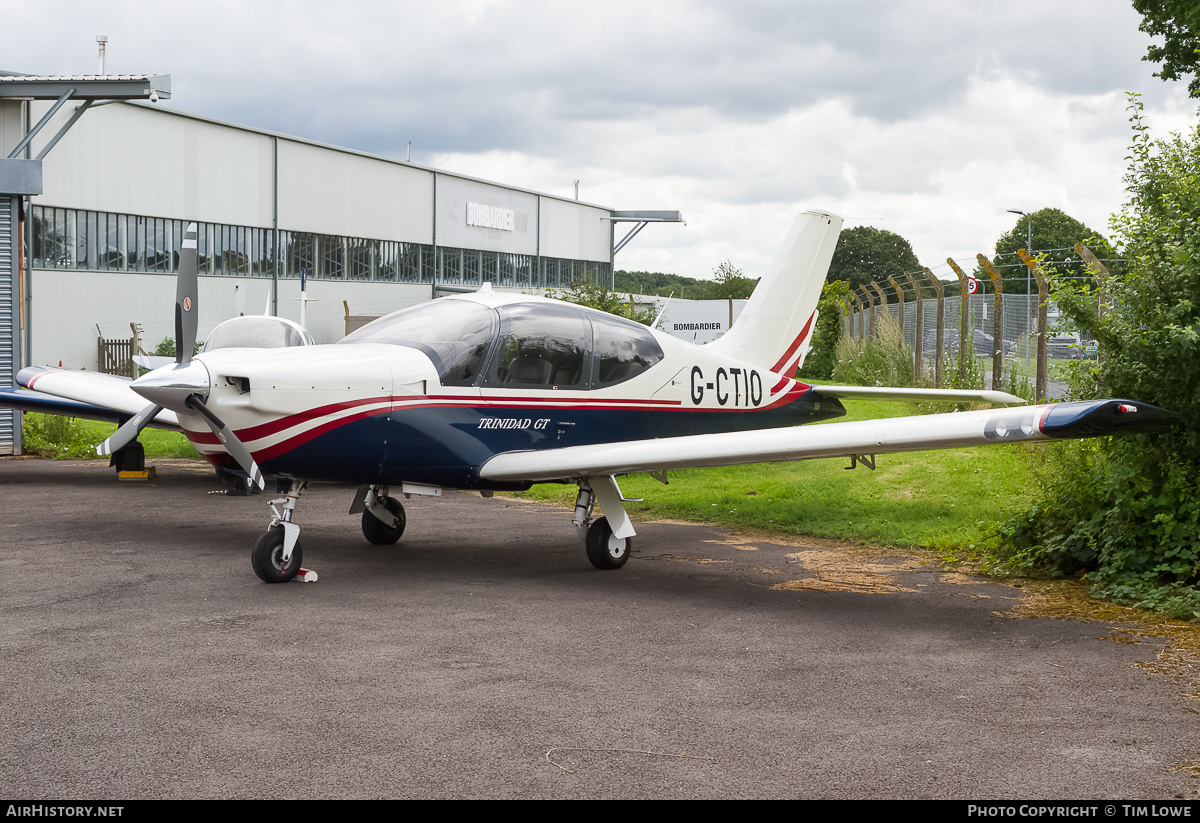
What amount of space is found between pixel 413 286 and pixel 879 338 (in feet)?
88.9

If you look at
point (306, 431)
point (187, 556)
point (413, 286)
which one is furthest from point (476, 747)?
point (413, 286)

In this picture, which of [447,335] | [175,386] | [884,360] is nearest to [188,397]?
[175,386]

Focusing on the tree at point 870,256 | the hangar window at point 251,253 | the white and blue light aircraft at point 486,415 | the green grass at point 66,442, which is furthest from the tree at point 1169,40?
the tree at point 870,256

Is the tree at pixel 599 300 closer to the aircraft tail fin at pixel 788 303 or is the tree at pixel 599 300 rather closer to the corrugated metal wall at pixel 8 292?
the aircraft tail fin at pixel 788 303

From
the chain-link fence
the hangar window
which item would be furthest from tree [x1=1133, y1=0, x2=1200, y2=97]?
the hangar window

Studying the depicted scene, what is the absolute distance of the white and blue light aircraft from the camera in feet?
22.9

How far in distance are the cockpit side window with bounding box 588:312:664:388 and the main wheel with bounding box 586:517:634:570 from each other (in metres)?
1.24

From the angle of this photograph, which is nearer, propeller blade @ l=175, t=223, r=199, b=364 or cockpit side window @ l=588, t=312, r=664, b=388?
propeller blade @ l=175, t=223, r=199, b=364

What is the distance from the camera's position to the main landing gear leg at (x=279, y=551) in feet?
24.1

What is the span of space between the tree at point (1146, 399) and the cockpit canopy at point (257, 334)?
8.69m

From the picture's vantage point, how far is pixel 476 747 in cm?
416

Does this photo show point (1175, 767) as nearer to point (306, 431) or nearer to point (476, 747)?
point (476, 747)

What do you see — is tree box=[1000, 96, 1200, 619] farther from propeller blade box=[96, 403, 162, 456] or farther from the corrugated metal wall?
the corrugated metal wall

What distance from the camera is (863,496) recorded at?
11086mm
